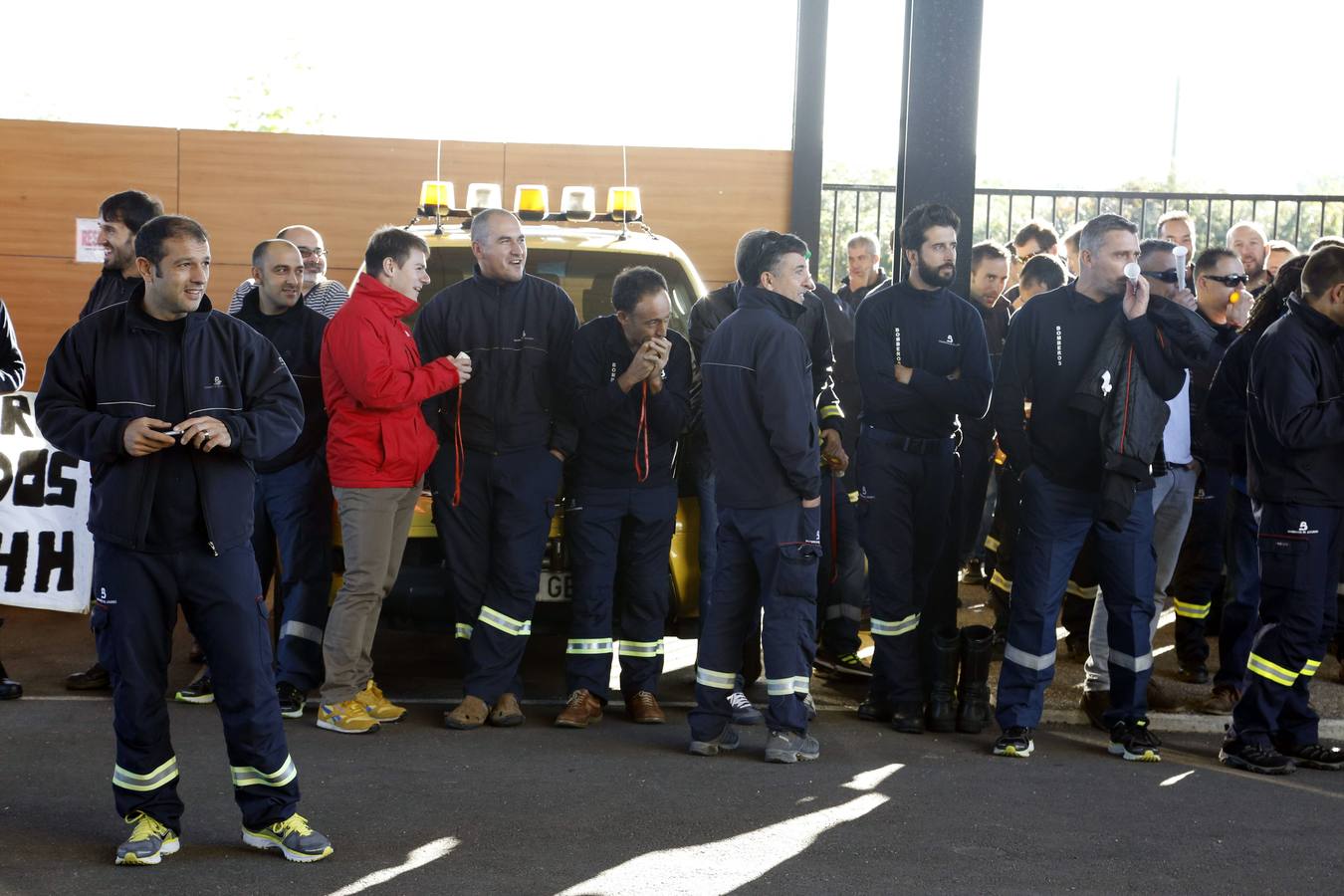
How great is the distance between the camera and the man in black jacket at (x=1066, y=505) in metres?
6.59

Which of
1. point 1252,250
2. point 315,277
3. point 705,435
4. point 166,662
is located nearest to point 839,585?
point 705,435

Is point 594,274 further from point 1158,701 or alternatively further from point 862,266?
point 1158,701

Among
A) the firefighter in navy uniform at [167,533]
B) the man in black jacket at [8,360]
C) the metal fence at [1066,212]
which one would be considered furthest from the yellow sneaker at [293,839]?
the metal fence at [1066,212]

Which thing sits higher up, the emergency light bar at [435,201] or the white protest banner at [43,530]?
the emergency light bar at [435,201]

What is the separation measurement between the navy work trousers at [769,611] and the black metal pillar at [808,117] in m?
6.03

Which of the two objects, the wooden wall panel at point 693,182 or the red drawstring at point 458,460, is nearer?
the red drawstring at point 458,460

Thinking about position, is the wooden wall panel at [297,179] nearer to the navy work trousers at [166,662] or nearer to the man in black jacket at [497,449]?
the man in black jacket at [497,449]

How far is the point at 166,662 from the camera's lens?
200 inches

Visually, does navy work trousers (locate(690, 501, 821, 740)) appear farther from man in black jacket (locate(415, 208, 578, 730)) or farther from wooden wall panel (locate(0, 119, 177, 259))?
wooden wall panel (locate(0, 119, 177, 259))

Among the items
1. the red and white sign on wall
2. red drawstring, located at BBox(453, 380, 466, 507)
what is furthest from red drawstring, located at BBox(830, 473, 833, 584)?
the red and white sign on wall

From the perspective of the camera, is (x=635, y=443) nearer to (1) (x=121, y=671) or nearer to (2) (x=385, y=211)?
(1) (x=121, y=671)

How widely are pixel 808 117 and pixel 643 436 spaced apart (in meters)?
6.11

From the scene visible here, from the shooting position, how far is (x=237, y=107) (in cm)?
2800

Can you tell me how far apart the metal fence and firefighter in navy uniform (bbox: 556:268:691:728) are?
150 cm
